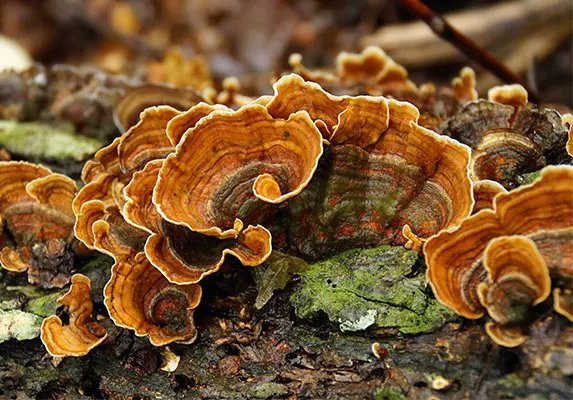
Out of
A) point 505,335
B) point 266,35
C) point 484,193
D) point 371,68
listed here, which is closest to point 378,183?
point 484,193

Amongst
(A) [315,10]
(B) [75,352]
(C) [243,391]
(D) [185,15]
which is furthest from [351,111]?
(D) [185,15]

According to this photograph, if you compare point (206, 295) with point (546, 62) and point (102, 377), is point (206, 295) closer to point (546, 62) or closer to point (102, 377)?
point (102, 377)

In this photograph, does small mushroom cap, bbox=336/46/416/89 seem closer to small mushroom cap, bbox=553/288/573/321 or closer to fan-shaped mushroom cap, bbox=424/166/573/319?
fan-shaped mushroom cap, bbox=424/166/573/319

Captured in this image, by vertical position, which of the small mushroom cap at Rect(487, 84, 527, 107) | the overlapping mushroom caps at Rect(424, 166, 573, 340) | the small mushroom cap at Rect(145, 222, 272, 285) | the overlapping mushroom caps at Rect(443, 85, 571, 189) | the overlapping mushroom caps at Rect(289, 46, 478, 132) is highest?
the overlapping mushroom caps at Rect(289, 46, 478, 132)

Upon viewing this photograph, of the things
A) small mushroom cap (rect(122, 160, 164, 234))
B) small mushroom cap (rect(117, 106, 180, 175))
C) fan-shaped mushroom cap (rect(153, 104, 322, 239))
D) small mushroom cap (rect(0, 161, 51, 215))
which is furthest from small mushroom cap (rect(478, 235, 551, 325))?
small mushroom cap (rect(0, 161, 51, 215))

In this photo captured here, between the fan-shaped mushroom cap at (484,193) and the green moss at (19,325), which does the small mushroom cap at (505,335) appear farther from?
the green moss at (19,325)

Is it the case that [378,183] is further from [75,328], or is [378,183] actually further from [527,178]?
[75,328]
